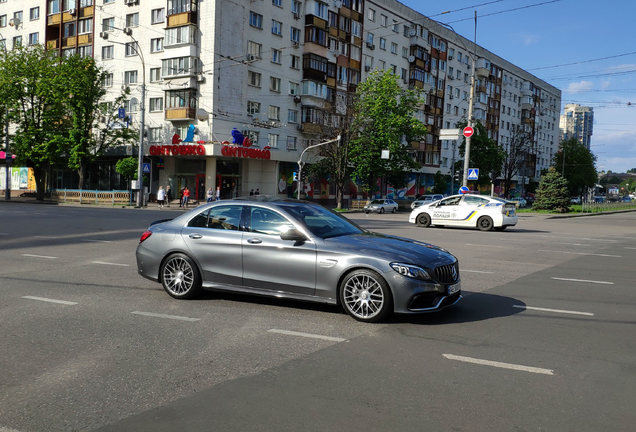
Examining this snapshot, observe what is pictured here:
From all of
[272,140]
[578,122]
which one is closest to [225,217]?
[272,140]

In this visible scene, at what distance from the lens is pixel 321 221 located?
23.3 ft

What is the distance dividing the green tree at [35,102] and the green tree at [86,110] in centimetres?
82

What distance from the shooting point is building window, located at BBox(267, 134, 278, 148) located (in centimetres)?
4738

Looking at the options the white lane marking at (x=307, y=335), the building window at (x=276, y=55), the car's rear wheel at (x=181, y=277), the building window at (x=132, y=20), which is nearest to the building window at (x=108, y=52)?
the building window at (x=132, y=20)

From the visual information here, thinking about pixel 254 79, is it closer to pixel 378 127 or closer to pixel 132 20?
pixel 378 127

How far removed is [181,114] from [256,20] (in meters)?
10.1

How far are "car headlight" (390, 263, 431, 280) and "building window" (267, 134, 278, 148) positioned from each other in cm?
4199

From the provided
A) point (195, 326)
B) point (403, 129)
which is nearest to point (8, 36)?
point (403, 129)

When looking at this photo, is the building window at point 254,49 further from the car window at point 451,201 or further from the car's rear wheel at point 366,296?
the car's rear wheel at point 366,296

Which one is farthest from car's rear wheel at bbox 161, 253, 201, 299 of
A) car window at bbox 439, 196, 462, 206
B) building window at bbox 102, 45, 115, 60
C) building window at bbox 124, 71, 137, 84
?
building window at bbox 102, 45, 115, 60

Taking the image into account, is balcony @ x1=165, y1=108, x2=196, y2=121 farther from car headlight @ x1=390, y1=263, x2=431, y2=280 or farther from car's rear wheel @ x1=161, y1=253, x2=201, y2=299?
car headlight @ x1=390, y1=263, x2=431, y2=280

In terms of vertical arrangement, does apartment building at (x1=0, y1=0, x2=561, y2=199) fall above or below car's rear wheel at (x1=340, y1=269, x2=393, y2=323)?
above

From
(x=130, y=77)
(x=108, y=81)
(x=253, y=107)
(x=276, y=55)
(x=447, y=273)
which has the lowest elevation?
(x=447, y=273)

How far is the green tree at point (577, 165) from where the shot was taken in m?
89.2
